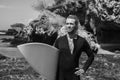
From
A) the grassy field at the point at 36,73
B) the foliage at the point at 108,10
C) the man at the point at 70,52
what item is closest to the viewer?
the man at the point at 70,52

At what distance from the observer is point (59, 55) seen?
2.51 metres

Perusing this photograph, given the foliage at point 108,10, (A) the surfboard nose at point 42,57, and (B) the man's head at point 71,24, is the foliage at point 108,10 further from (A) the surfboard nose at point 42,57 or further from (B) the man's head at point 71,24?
(A) the surfboard nose at point 42,57

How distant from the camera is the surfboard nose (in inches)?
93.6

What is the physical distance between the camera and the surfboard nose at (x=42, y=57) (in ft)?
7.80

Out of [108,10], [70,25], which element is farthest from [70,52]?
[108,10]

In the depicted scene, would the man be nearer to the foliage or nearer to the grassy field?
the grassy field

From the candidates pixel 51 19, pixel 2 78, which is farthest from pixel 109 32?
pixel 2 78

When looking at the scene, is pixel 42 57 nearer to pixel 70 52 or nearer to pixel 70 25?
pixel 70 52

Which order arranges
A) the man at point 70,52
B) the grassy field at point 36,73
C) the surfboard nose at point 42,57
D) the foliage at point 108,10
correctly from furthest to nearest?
the foliage at point 108,10 < the grassy field at point 36,73 < the man at point 70,52 < the surfboard nose at point 42,57

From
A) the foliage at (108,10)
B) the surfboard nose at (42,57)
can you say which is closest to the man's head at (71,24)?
the surfboard nose at (42,57)

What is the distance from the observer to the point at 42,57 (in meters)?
2.43

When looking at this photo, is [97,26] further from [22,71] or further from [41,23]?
[22,71]

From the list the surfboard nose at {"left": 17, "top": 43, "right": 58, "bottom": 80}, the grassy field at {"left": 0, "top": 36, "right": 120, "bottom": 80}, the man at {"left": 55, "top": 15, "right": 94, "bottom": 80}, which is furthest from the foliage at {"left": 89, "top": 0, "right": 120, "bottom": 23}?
the surfboard nose at {"left": 17, "top": 43, "right": 58, "bottom": 80}

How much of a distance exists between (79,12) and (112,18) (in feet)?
20.8
